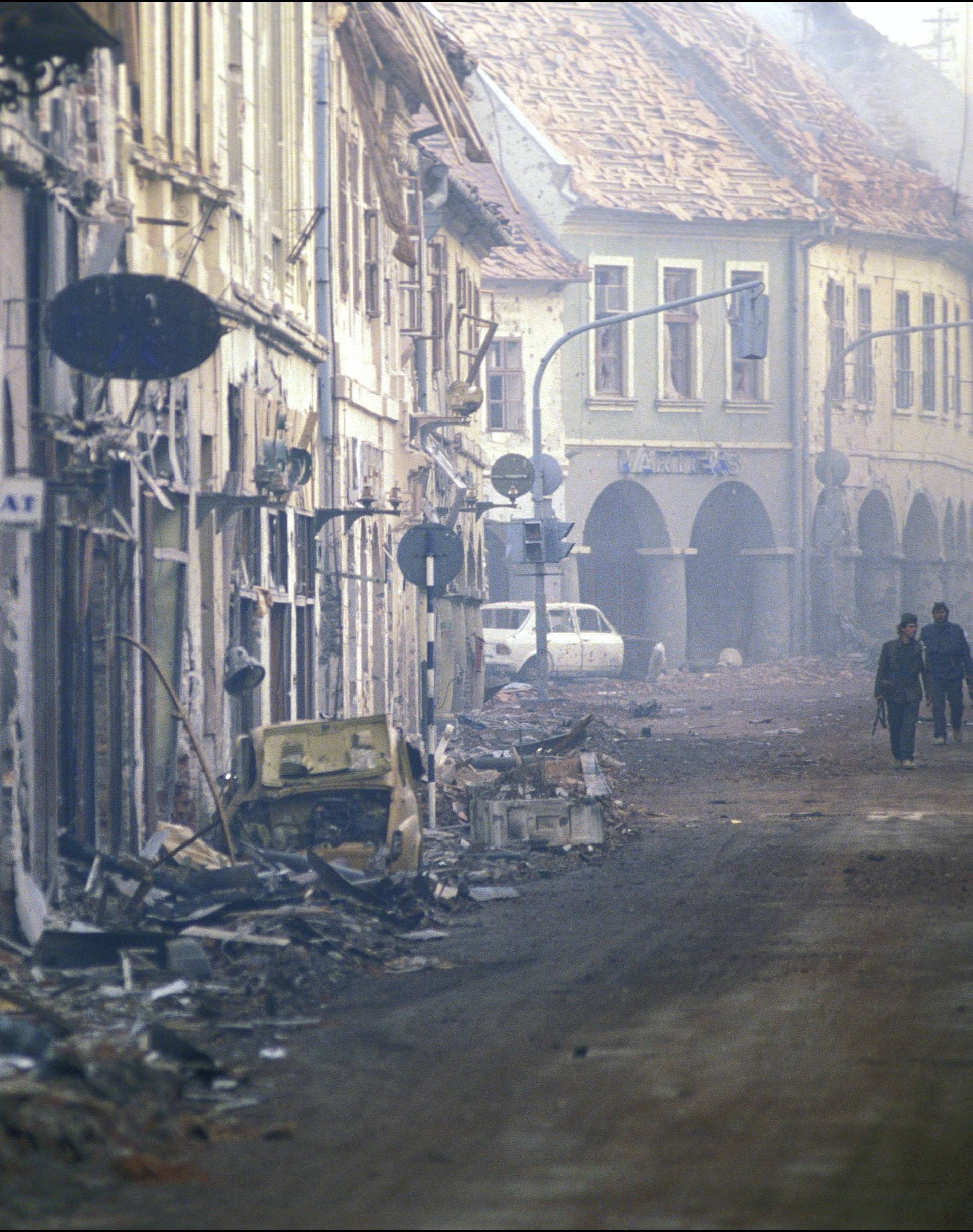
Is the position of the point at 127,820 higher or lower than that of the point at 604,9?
lower

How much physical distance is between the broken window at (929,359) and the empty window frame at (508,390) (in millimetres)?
13241

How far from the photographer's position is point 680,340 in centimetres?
5078

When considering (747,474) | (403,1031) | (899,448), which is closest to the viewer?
(403,1031)

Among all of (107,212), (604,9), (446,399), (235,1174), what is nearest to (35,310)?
(107,212)

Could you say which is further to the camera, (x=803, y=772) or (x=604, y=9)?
(x=604, y=9)

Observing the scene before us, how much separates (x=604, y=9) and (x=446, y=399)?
76.9 feet

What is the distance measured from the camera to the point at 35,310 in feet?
40.9

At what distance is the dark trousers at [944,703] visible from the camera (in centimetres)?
2631

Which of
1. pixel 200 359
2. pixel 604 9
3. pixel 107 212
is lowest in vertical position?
pixel 200 359

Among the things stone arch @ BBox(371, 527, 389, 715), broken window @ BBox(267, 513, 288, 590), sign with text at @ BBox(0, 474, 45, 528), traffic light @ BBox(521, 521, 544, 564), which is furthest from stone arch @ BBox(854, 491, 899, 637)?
sign with text at @ BBox(0, 474, 45, 528)

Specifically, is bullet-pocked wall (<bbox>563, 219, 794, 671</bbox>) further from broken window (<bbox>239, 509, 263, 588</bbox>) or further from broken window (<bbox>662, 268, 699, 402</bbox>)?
broken window (<bbox>239, 509, 263, 588</bbox>)

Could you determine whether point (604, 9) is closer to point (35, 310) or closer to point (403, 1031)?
point (35, 310)

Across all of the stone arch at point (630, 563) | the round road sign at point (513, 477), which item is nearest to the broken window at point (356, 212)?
the round road sign at point (513, 477)

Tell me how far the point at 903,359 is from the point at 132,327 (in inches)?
1811
